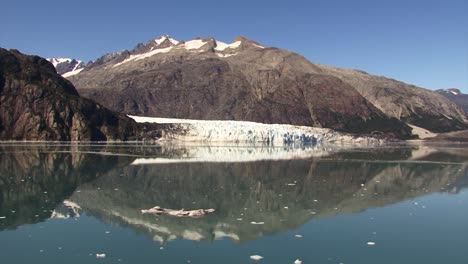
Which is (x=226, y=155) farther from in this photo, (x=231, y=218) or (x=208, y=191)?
(x=231, y=218)

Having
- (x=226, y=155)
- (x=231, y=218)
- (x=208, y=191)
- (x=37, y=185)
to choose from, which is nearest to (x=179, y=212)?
(x=231, y=218)

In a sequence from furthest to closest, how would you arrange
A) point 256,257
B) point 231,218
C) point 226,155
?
point 226,155 → point 231,218 → point 256,257

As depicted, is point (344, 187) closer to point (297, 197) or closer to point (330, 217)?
point (297, 197)

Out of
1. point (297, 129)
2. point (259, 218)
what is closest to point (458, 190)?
point (259, 218)

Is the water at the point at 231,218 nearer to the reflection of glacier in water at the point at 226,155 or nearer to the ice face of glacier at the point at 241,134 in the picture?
the reflection of glacier in water at the point at 226,155

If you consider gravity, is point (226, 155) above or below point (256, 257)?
above

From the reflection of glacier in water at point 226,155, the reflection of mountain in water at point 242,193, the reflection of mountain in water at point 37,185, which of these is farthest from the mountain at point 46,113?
the reflection of mountain in water at point 242,193

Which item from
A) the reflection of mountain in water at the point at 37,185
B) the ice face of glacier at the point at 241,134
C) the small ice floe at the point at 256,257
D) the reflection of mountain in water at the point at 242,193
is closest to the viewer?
the small ice floe at the point at 256,257
